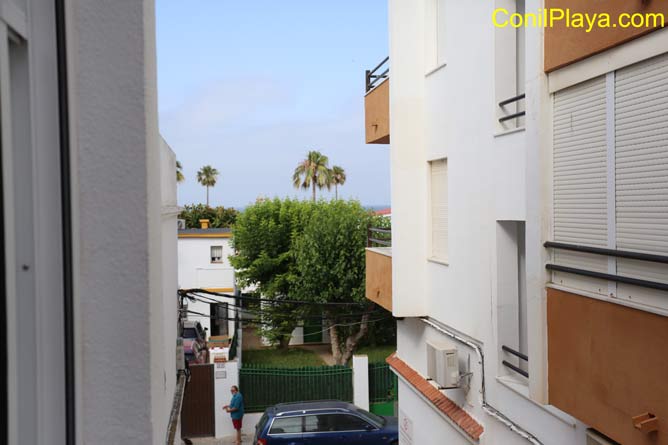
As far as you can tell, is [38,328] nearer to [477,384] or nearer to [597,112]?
[597,112]

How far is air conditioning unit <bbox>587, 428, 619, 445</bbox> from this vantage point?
15.5 ft

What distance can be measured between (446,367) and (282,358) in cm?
1947

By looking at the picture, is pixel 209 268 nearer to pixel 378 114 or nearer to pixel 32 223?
pixel 378 114

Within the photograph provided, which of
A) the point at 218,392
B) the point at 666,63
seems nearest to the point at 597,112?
the point at 666,63

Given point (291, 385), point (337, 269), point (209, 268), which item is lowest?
point (291, 385)

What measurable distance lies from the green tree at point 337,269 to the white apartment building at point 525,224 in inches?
543

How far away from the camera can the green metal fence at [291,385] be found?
17094 millimetres

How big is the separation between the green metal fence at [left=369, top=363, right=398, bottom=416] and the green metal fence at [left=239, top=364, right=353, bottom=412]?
25.2 inches

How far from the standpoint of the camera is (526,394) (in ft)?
21.2

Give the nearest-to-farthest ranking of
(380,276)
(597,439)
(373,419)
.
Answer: (597,439) < (380,276) < (373,419)

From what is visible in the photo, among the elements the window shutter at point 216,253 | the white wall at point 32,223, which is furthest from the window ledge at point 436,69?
the window shutter at point 216,253

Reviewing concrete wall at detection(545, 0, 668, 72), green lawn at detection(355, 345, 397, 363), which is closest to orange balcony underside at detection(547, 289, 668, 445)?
concrete wall at detection(545, 0, 668, 72)

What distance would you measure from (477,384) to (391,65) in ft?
16.2

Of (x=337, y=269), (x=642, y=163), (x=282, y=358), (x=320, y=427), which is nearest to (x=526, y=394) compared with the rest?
(x=642, y=163)
